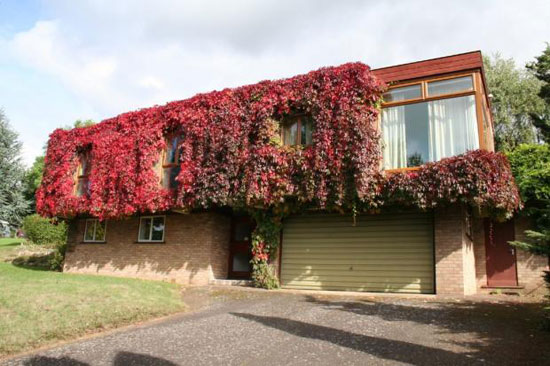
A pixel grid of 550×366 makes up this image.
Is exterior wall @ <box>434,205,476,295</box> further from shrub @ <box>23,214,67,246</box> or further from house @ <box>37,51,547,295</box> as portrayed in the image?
shrub @ <box>23,214,67,246</box>

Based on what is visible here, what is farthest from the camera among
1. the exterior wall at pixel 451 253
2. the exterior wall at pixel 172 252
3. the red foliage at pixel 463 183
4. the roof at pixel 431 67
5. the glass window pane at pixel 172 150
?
the glass window pane at pixel 172 150

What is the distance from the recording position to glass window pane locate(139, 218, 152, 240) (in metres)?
15.6

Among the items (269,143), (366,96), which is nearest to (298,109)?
(269,143)

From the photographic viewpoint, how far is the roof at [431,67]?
10.9m

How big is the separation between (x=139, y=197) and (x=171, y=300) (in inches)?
206

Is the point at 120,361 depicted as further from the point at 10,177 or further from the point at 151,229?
the point at 10,177

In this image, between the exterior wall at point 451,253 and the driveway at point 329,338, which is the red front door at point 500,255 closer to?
the exterior wall at point 451,253

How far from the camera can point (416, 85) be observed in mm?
11430

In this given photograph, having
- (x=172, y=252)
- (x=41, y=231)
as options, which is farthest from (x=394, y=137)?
(x=41, y=231)

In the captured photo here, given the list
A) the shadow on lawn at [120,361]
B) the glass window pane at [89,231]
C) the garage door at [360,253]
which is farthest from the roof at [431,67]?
the glass window pane at [89,231]

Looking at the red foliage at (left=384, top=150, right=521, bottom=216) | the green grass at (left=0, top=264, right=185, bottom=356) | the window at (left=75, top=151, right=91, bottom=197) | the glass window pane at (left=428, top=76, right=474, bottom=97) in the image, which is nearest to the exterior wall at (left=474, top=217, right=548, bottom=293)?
the red foliage at (left=384, top=150, right=521, bottom=216)

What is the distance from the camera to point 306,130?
41.1ft

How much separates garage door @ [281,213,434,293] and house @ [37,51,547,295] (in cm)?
3

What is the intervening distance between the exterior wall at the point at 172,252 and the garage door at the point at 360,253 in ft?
8.46
